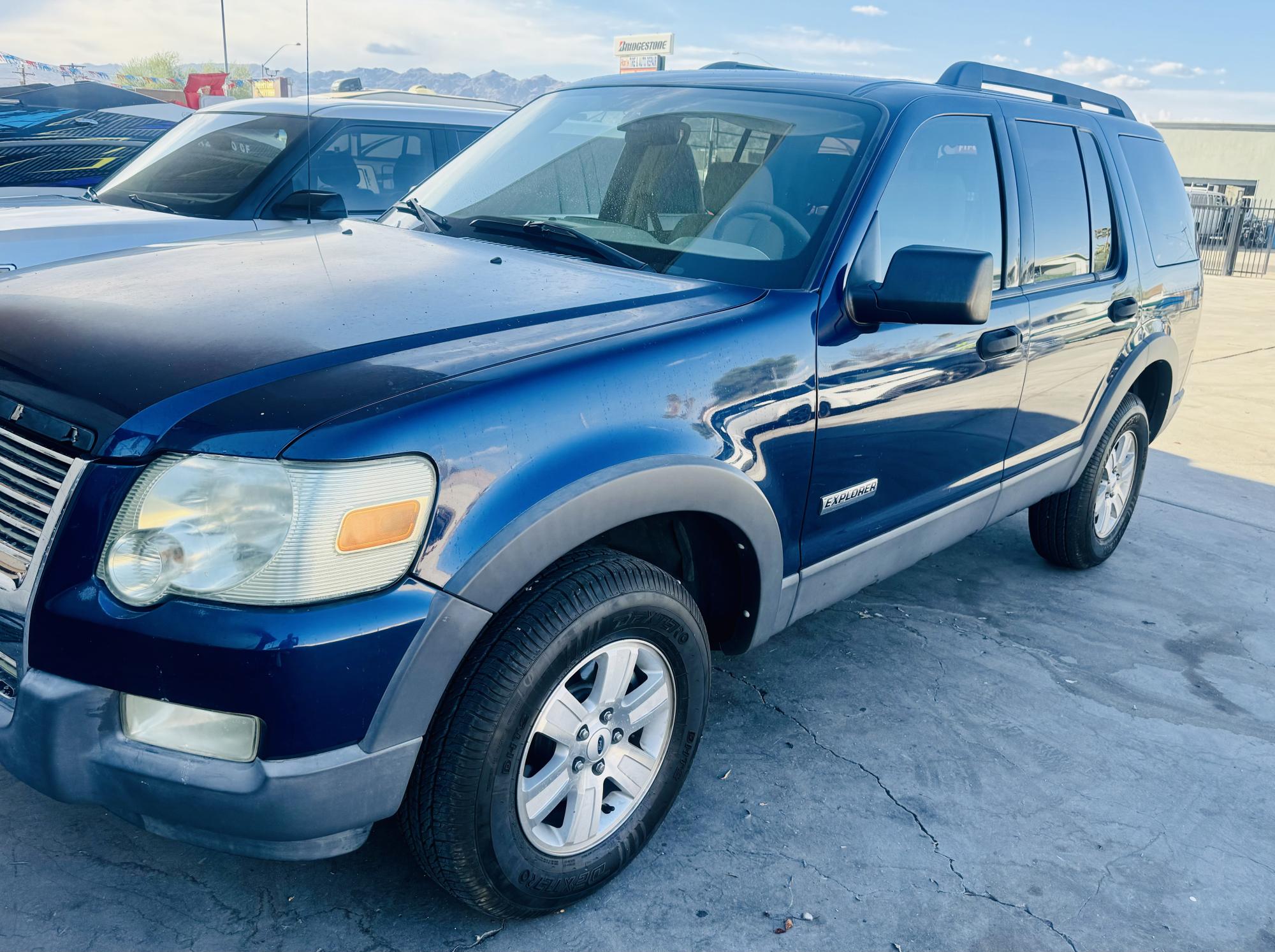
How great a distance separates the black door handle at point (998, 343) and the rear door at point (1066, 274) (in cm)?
13

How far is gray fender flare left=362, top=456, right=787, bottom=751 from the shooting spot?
1780mm

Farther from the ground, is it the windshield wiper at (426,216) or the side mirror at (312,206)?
the windshield wiper at (426,216)

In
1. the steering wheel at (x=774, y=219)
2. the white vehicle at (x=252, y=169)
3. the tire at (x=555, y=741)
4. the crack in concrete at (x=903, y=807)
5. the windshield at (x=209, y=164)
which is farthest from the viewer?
the windshield at (x=209, y=164)

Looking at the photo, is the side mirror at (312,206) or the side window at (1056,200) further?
the side mirror at (312,206)

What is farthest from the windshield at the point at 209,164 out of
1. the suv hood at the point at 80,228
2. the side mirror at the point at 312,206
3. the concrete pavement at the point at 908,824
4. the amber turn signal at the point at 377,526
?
the amber turn signal at the point at 377,526

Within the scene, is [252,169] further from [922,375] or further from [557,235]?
[922,375]

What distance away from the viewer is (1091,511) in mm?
4258

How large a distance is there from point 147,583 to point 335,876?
3.09ft

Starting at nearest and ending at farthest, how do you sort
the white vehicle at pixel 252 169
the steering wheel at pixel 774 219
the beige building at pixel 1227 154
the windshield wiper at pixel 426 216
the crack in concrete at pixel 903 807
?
the crack in concrete at pixel 903 807, the steering wheel at pixel 774 219, the windshield wiper at pixel 426 216, the white vehicle at pixel 252 169, the beige building at pixel 1227 154

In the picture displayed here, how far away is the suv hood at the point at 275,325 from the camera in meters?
1.75

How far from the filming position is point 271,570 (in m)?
1.68

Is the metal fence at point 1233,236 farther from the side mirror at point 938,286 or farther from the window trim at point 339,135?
the side mirror at point 938,286

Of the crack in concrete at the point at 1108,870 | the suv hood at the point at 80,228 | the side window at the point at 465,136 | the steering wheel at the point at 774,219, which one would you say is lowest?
the crack in concrete at the point at 1108,870

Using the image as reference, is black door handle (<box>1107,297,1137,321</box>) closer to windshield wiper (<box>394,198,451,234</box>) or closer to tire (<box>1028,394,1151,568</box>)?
tire (<box>1028,394,1151,568</box>)
